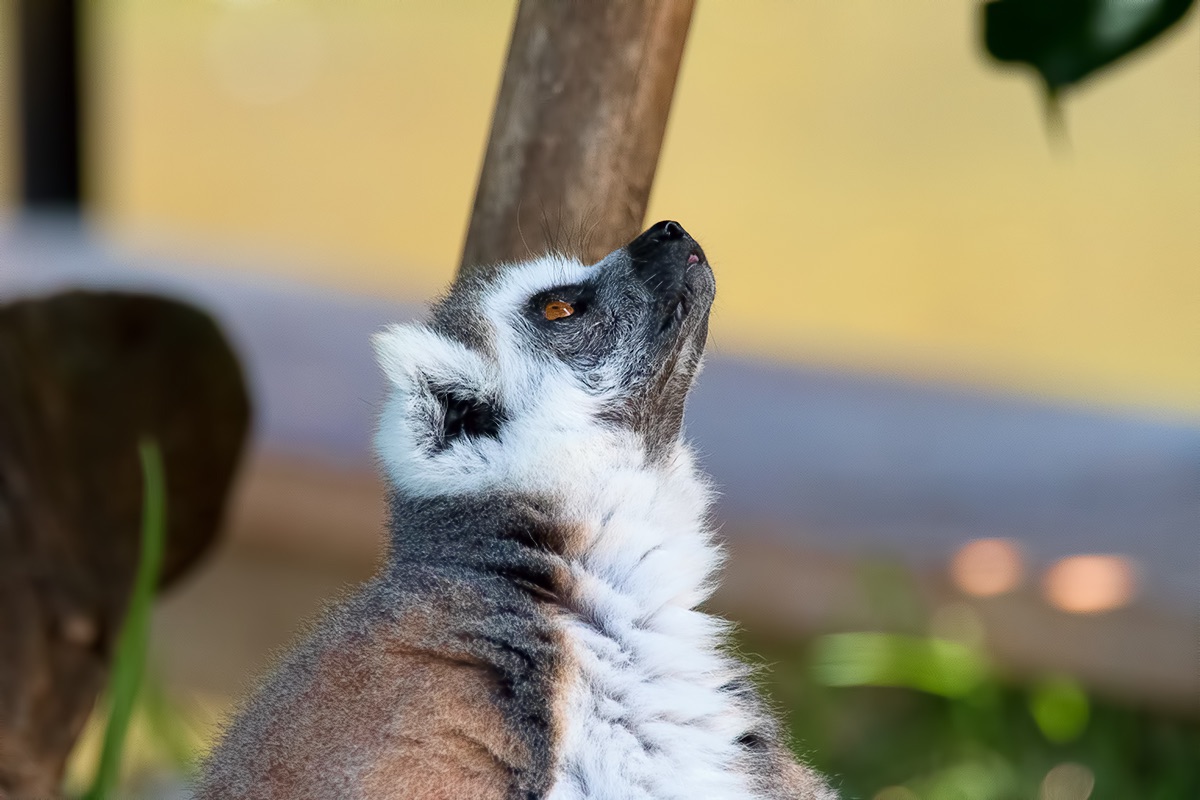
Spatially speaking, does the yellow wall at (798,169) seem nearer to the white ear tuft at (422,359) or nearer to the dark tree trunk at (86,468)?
the dark tree trunk at (86,468)

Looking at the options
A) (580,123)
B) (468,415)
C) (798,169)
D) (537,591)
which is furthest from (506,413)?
(798,169)

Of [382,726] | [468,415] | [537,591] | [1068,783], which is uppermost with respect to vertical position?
[468,415]

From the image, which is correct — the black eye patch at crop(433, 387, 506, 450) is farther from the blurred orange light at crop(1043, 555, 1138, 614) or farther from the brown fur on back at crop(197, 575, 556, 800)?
the blurred orange light at crop(1043, 555, 1138, 614)

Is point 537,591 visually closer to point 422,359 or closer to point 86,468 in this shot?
point 422,359

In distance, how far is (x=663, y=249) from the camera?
175cm

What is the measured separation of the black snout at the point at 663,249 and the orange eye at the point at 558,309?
12 cm

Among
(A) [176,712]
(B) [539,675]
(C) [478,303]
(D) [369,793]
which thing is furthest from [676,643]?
(A) [176,712]

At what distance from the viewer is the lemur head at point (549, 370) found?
5.57ft

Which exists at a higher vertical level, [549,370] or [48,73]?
[549,370]

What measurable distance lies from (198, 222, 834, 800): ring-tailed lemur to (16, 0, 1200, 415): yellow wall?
114 inches

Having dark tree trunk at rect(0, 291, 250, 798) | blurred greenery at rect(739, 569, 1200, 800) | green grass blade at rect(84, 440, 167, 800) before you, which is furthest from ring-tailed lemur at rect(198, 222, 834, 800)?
blurred greenery at rect(739, 569, 1200, 800)

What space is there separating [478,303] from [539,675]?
60 cm

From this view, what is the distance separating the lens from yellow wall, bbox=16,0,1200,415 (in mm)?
4848

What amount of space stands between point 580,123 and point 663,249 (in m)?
0.24
